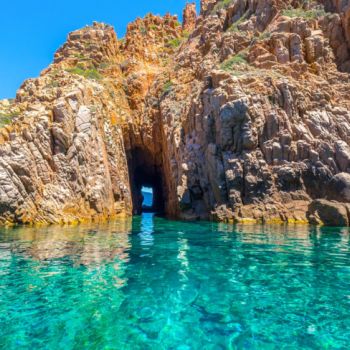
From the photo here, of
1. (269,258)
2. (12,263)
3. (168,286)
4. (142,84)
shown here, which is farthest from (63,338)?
(142,84)

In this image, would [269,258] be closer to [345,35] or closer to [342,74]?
[342,74]

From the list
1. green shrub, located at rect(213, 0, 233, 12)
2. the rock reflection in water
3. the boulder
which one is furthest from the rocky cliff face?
the rock reflection in water

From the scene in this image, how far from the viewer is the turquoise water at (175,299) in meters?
7.12

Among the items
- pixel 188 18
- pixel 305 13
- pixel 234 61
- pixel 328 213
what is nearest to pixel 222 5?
pixel 305 13

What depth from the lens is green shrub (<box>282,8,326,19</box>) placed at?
46588mm

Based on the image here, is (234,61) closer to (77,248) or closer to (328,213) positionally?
(328,213)

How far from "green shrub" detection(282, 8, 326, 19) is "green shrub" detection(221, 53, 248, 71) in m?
9.39

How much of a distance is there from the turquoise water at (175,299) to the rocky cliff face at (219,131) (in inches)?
754

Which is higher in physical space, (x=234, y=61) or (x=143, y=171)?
(x=234, y=61)

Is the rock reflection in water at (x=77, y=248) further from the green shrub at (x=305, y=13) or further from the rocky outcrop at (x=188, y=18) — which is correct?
the rocky outcrop at (x=188, y=18)

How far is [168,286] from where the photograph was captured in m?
11.0

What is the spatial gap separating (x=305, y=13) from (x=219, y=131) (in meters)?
24.9

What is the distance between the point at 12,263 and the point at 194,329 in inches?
405

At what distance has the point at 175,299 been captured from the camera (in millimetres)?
9695
